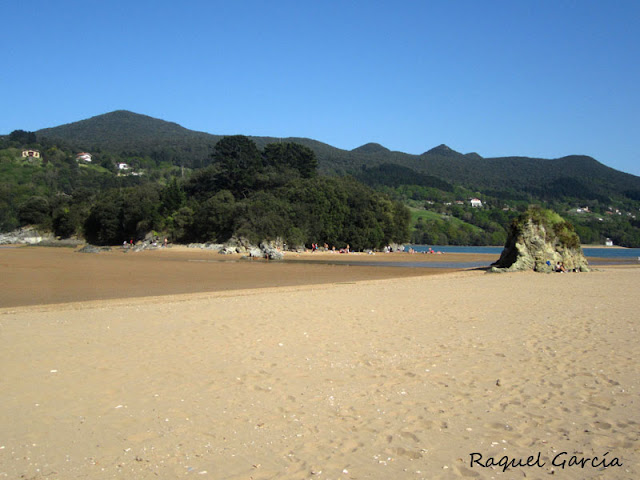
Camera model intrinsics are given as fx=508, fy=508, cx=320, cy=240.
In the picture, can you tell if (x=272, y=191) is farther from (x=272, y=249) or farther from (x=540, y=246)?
(x=540, y=246)

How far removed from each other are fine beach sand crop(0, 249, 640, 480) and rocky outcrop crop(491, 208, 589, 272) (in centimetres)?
1683

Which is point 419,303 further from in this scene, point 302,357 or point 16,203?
point 16,203

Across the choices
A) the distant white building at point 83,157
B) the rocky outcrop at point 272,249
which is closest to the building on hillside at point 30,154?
the distant white building at point 83,157

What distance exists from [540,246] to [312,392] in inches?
1031

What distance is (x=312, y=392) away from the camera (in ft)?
20.1

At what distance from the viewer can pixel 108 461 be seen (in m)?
4.32

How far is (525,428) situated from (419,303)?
369 inches

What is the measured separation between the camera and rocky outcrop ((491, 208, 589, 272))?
28.5 meters

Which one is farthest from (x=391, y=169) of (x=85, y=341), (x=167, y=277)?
(x=85, y=341)

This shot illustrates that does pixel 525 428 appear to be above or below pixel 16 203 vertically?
below

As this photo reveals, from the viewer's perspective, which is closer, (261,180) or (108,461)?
(108,461)

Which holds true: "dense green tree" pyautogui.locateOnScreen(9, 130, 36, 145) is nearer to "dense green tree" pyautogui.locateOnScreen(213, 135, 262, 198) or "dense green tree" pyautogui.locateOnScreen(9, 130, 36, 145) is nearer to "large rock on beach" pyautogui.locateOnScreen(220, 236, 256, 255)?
"dense green tree" pyautogui.locateOnScreen(213, 135, 262, 198)

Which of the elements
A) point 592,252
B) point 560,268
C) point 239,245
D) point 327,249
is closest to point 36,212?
point 239,245

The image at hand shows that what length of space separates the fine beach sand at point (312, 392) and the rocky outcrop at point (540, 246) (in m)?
16.8
